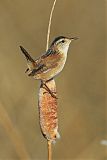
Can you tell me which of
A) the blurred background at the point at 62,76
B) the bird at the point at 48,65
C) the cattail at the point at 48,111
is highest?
the blurred background at the point at 62,76

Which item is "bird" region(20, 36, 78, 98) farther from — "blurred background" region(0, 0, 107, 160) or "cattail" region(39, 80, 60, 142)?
"blurred background" region(0, 0, 107, 160)

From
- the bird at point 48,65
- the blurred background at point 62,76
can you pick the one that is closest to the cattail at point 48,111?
the bird at point 48,65

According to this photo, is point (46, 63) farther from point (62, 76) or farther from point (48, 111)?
point (62, 76)

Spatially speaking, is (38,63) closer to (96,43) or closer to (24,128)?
(24,128)

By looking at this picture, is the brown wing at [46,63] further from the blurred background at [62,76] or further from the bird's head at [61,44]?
the blurred background at [62,76]

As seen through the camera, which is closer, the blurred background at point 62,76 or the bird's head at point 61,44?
the bird's head at point 61,44
